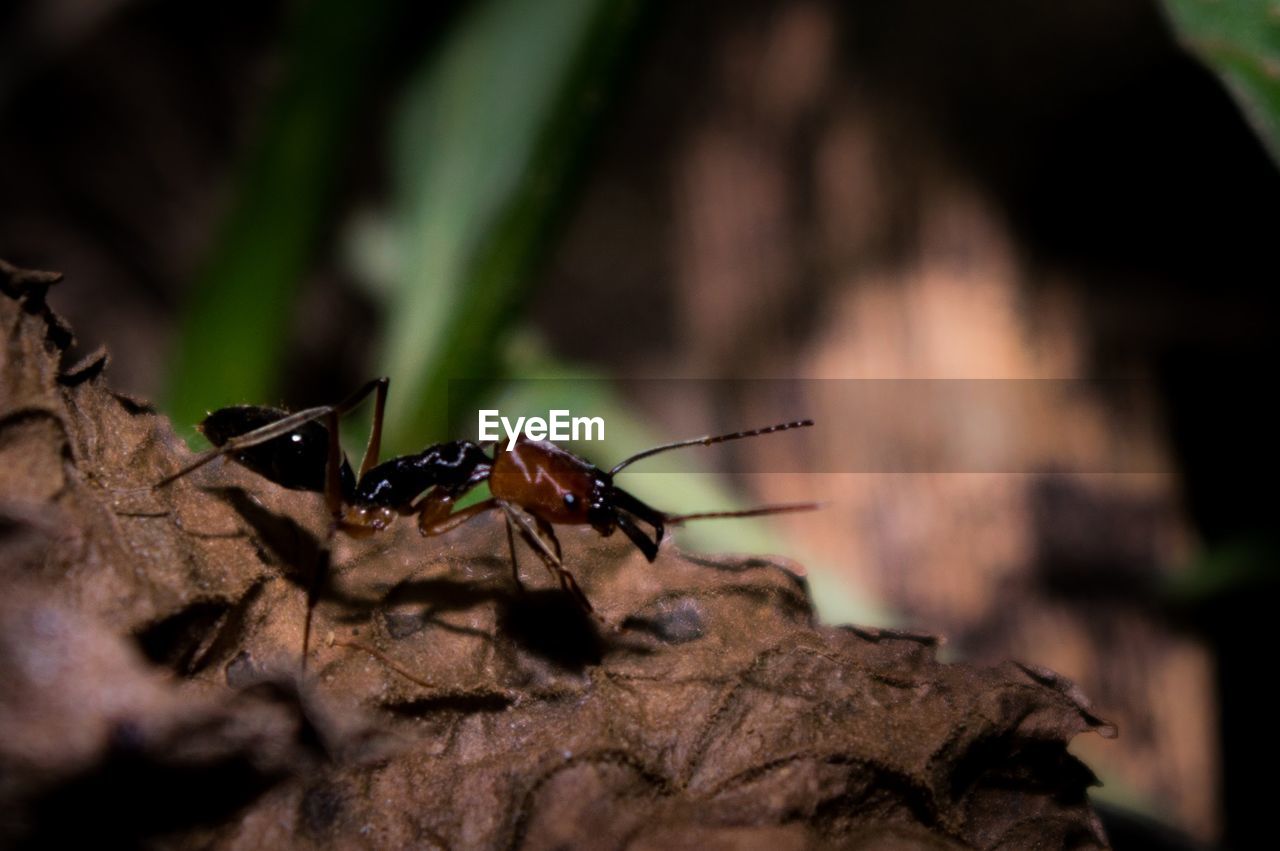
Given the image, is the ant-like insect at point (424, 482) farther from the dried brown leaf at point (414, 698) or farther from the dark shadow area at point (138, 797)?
the dark shadow area at point (138, 797)

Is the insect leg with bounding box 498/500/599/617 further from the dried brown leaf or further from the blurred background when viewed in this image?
the blurred background

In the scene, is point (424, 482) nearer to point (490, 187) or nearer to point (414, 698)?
point (414, 698)

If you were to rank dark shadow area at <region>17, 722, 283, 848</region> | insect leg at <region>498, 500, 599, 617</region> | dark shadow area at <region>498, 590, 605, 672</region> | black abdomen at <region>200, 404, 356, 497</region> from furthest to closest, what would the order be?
black abdomen at <region>200, 404, 356, 497</region> → insect leg at <region>498, 500, 599, 617</region> → dark shadow area at <region>498, 590, 605, 672</region> → dark shadow area at <region>17, 722, 283, 848</region>

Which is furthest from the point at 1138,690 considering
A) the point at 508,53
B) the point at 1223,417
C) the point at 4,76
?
the point at 4,76

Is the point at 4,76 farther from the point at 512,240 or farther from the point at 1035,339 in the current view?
the point at 1035,339

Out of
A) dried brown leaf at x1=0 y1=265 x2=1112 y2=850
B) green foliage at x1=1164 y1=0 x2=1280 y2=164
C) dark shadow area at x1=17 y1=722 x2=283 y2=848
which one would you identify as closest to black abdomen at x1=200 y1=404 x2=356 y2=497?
dried brown leaf at x1=0 y1=265 x2=1112 y2=850

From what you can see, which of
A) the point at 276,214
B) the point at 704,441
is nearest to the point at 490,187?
the point at 276,214

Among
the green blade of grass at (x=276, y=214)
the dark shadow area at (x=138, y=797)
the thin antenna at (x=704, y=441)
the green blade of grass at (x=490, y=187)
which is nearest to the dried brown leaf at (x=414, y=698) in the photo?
the dark shadow area at (x=138, y=797)
